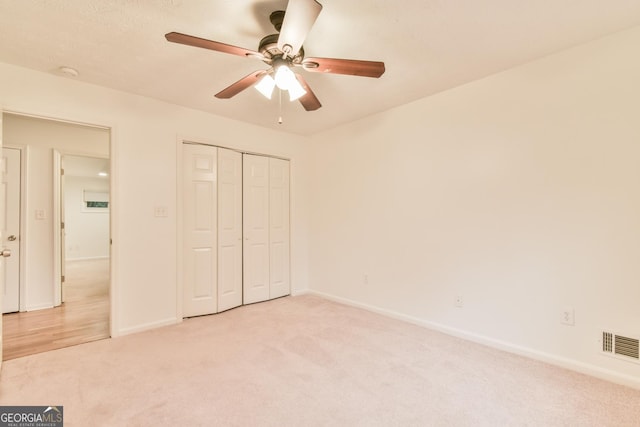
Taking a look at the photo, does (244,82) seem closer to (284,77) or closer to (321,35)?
(284,77)

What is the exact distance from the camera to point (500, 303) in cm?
259

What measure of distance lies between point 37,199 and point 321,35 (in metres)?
4.07

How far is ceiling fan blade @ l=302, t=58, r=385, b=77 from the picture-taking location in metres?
1.76

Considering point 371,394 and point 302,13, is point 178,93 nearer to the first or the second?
point 302,13

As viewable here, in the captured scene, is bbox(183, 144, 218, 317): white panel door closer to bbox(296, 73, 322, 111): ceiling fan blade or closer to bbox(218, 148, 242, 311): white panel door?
bbox(218, 148, 242, 311): white panel door

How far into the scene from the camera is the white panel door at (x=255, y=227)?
3.90m

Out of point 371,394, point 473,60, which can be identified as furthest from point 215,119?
Result: point 371,394

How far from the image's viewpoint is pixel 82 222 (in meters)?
8.16

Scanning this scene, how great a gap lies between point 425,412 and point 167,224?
2886 mm

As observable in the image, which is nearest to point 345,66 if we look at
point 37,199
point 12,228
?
point 37,199

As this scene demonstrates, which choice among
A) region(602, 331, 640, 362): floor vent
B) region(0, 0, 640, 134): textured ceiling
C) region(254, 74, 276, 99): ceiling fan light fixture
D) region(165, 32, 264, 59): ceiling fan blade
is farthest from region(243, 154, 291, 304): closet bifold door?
region(602, 331, 640, 362): floor vent

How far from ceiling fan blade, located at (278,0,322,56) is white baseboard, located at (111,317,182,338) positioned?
291cm

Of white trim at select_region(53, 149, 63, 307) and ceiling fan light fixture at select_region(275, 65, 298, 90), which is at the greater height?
ceiling fan light fixture at select_region(275, 65, 298, 90)

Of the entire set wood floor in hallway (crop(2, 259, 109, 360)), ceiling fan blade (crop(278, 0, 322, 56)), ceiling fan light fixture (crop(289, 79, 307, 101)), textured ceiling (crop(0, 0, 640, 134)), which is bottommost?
wood floor in hallway (crop(2, 259, 109, 360))
